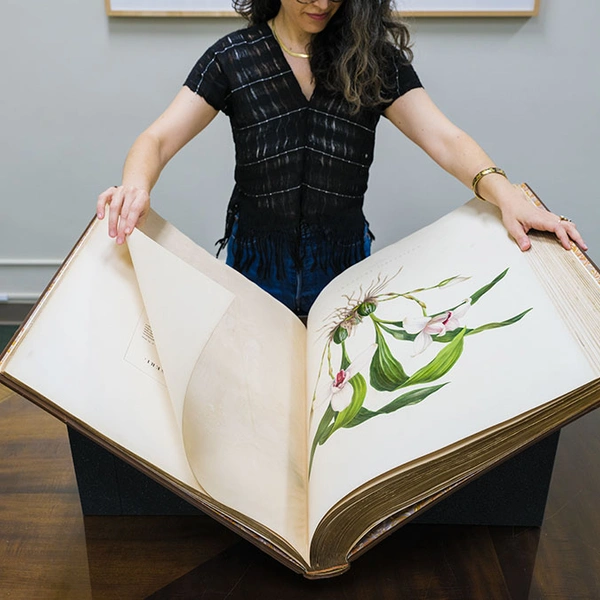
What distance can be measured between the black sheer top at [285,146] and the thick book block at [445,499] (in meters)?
0.60

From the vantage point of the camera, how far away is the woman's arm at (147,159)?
2.60ft

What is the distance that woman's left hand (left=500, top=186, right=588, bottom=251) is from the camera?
770 mm

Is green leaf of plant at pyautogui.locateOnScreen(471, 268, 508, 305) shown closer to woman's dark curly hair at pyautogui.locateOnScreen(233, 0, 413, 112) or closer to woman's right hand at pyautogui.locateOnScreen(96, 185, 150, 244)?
woman's right hand at pyautogui.locateOnScreen(96, 185, 150, 244)

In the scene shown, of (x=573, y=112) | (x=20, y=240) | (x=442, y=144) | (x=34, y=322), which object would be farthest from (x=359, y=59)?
(x=20, y=240)

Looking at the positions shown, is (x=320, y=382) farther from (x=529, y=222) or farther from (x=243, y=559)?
(x=529, y=222)

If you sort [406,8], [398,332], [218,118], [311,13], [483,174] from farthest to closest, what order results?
[218,118]
[406,8]
[311,13]
[483,174]
[398,332]

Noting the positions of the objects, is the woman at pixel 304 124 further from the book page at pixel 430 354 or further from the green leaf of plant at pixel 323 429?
the green leaf of plant at pixel 323 429

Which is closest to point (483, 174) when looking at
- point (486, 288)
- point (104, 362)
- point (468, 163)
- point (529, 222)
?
point (468, 163)

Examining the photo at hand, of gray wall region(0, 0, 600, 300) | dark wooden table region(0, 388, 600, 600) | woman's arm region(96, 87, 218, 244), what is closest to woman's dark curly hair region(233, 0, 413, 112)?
woman's arm region(96, 87, 218, 244)

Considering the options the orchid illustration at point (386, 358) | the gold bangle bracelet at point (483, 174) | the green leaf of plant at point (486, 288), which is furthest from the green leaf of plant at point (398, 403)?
the gold bangle bracelet at point (483, 174)

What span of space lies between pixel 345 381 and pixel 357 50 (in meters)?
0.62

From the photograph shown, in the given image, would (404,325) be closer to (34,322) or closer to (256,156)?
(34,322)

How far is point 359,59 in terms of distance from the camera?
1114 mm

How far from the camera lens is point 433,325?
713mm
